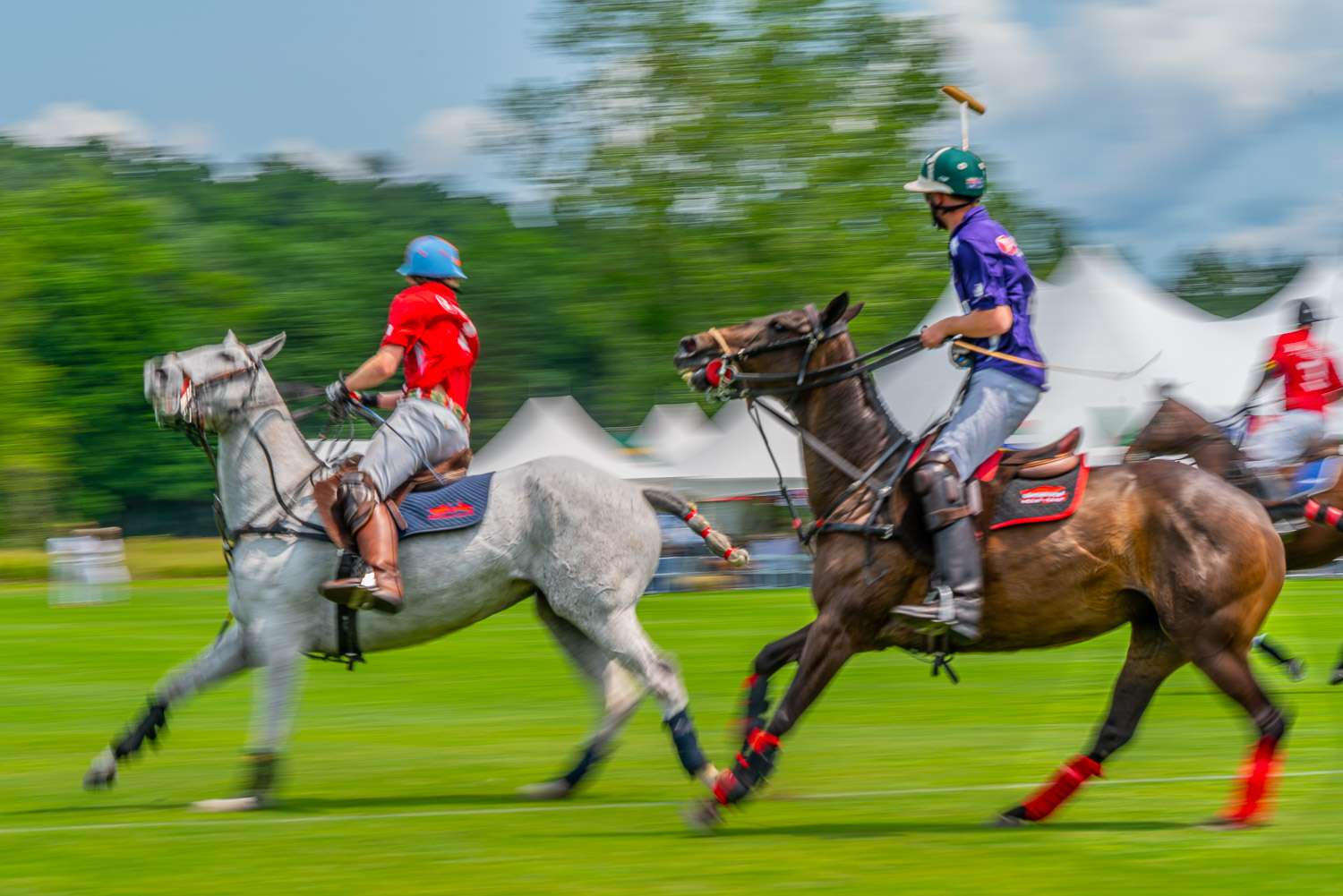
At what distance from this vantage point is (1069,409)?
26.6 m

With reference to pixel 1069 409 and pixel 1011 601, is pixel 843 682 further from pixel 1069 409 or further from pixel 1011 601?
pixel 1069 409

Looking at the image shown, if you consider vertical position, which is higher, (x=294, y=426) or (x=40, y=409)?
(x=294, y=426)

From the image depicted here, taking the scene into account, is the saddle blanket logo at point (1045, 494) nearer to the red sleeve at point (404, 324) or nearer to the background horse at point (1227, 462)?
the red sleeve at point (404, 324)

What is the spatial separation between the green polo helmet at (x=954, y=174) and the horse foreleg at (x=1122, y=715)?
217 cm

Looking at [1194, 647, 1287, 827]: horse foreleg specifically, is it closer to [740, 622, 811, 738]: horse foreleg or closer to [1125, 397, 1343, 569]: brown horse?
[740, 622, 811, 738]: horse foreleg

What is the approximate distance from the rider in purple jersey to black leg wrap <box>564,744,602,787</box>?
1.90 m

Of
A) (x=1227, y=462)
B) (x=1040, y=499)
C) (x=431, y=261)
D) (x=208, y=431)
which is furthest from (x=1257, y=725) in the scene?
(x=1227, y=462)

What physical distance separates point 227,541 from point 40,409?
51248 mm

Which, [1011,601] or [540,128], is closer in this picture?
[1011,601]

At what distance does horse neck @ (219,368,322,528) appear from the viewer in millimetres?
7637

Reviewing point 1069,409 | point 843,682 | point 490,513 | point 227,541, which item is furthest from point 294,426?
point 1069,409

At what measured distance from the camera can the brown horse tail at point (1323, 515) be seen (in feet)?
35.2

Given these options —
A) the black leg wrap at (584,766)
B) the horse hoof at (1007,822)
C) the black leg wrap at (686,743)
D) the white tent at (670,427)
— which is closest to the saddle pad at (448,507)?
the black leg wrap at (584,766)

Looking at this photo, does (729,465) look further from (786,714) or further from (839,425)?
(786,714)
